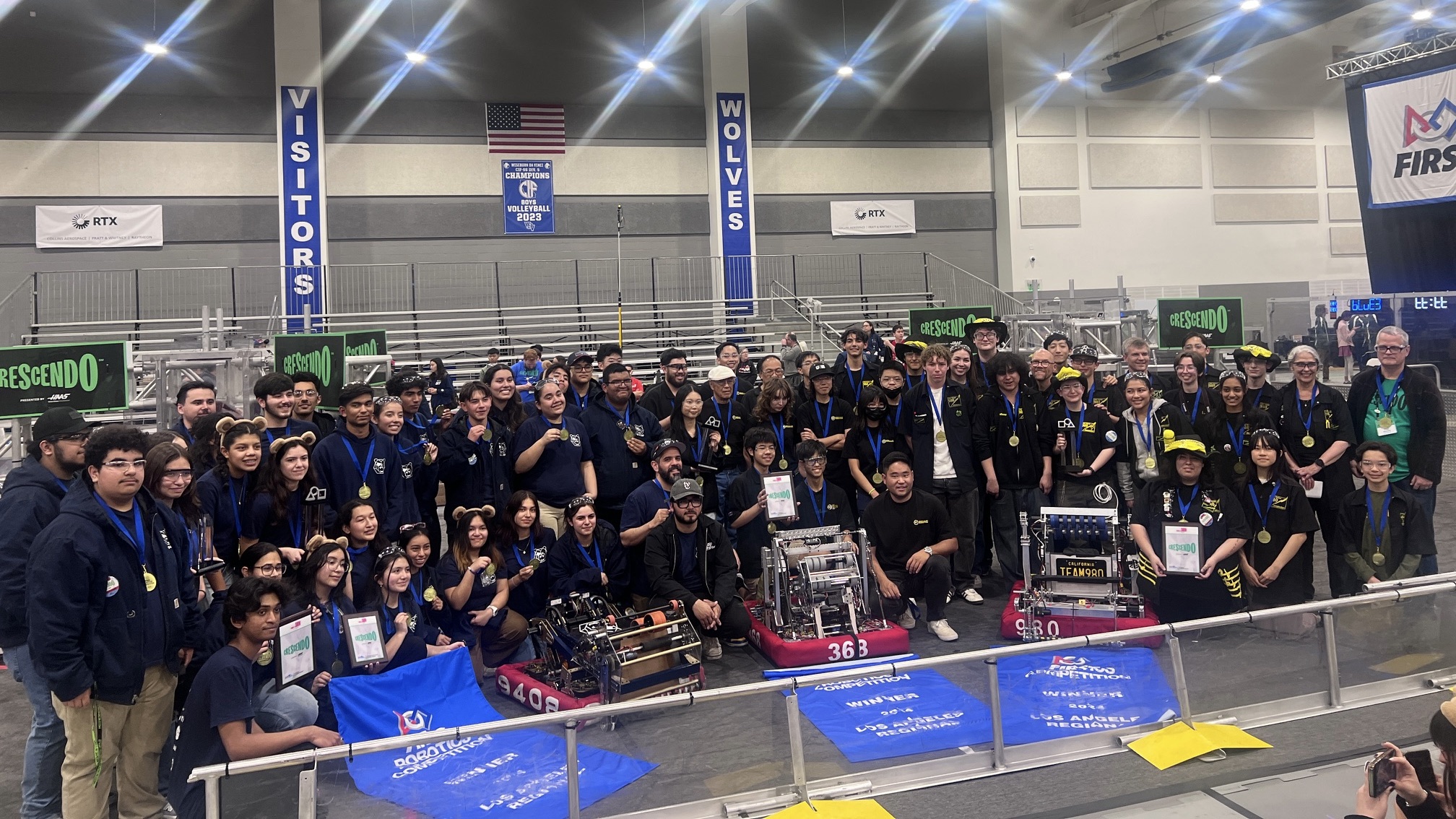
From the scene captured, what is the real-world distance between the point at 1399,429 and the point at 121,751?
27.1 ft

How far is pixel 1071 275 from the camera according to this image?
70.6 ft

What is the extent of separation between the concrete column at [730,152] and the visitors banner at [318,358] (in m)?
10.4

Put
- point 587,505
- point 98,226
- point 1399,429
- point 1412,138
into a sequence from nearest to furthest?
point 587,505 < point 1399,429 < point 1412,138 < point 98,226

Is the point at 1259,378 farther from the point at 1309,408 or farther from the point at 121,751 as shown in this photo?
the point at 121,751

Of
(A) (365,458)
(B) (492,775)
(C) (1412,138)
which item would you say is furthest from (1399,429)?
(C) (1412,138)

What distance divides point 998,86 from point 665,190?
7569 millimetres

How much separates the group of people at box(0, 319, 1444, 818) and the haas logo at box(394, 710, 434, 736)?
360 mm

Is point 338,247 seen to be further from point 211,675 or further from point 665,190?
point 211,675

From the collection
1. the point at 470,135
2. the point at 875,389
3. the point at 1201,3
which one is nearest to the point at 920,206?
the point at 1201,3

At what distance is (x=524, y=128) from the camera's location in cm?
1873

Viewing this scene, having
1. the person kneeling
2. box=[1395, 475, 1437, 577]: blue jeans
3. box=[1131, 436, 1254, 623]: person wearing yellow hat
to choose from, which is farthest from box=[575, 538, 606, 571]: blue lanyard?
box=[1395, 475, 1437, 577]: blue jeans

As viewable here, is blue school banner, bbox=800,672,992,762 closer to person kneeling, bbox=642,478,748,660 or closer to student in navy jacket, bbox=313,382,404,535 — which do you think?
person kneeling, bbox=642,478,748,660

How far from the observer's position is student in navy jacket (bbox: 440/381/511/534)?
23.2ft

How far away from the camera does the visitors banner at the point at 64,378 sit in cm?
787
